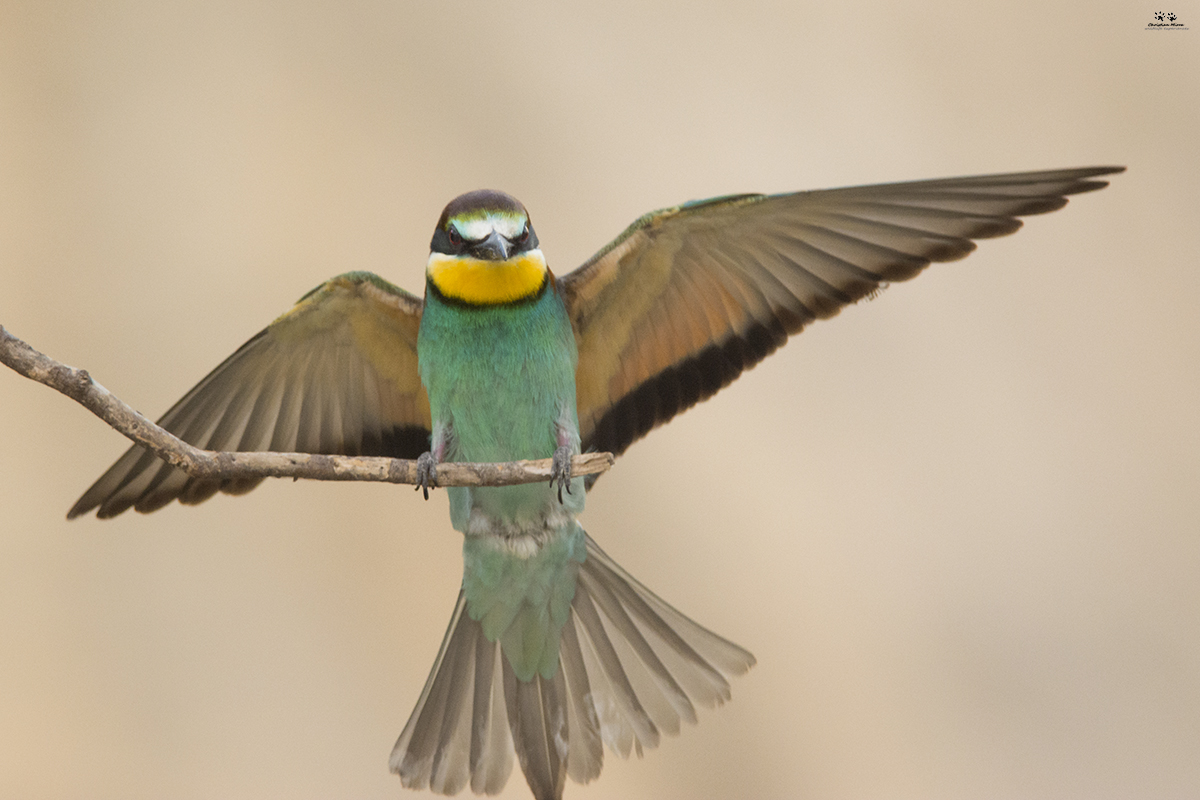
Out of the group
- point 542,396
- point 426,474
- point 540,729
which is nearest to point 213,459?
point 426,474

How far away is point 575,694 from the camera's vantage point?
1124 mm

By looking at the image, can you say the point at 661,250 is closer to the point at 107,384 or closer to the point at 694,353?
the point at 694,353

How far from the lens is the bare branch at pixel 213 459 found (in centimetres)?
74

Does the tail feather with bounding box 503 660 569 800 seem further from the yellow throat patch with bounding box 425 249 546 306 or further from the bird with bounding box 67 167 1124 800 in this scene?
the yellow throat patch with bounding box 425 249 546 306

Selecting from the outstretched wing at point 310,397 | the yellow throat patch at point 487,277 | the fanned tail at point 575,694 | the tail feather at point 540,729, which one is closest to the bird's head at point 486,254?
the yellow throat patch at point 487,277

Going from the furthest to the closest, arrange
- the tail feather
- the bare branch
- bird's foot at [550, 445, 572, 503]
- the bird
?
the tail feather → the bird → bird's foot at [550, 445, 572, 503] → the bare branch

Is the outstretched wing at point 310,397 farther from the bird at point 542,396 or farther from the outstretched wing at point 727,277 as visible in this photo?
the outstretched wing at point 727,277

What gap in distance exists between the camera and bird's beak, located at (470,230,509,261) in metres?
0.92

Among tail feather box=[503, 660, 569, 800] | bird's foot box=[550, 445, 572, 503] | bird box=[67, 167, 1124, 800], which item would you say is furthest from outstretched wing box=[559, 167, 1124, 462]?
tail feather box=[503, 660, 569, 800]

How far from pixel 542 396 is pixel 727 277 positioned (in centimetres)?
22

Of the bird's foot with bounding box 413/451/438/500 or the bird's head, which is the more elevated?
the bird's head

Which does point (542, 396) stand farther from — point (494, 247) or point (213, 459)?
point (213, 459)

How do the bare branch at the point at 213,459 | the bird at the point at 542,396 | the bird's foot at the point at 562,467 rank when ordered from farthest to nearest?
the bird at the point at 542,396, the bird's foot at the point at 562,467, the bare branch at the point at 213,459

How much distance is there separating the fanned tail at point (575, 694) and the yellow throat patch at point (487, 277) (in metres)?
0.29
